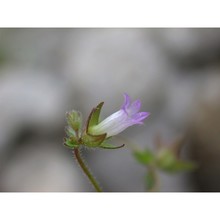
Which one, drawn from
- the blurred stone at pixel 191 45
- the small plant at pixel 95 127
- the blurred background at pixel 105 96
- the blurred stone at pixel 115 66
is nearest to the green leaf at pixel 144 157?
the small plant at pixel 95 127

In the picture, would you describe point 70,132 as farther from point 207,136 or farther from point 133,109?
point 207,136

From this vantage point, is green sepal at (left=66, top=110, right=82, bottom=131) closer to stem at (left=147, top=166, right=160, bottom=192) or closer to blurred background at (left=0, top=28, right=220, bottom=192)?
stem at (left=147, top=166, right=160, bottom=192)

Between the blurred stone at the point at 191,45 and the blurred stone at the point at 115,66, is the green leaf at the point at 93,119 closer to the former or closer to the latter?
the blurred stone at the point at 115,66

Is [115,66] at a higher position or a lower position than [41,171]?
higher

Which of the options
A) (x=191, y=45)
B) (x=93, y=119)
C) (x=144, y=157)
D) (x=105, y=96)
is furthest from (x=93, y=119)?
(x=191, y=45)

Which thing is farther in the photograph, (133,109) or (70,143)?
(133,109)

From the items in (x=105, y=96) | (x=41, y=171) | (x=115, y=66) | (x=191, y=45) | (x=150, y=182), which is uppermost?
(x=191, y=45)

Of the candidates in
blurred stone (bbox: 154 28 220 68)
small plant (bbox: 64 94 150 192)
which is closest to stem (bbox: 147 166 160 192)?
small plant (bbox: 64 94 150 192)

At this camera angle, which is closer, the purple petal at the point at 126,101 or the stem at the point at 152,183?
the purple petal at the point at 126,101
